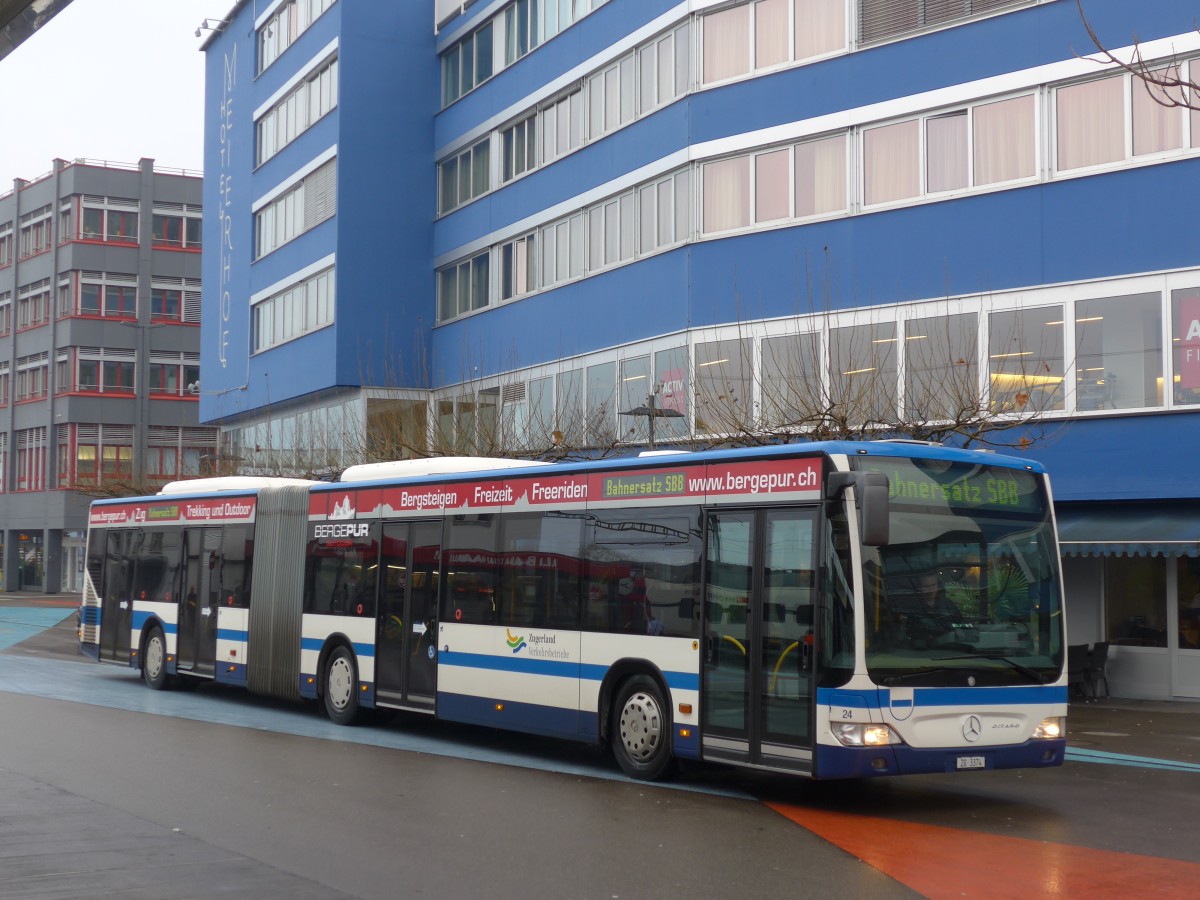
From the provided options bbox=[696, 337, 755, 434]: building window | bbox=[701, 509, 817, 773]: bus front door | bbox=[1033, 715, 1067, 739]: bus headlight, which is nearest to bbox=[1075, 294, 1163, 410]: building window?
bbox=[696, 337, 755, 434]: building window

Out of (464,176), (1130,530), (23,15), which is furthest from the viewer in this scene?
(464,176)

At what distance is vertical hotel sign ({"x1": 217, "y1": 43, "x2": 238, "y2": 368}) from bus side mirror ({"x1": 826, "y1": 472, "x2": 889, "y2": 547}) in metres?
39.1

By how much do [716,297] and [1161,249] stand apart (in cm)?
819

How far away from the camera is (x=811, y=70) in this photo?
85.2 ft

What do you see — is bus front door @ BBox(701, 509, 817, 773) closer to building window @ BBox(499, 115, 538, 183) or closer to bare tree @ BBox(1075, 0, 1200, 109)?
bare tree @ BBox(1075, 0, 1200, 109)

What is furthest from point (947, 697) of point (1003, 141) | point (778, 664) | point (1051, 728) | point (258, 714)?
point (1003, 141)

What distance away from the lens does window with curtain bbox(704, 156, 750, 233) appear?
2688 cm

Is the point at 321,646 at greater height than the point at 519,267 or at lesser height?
lesser

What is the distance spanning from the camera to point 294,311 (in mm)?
41781

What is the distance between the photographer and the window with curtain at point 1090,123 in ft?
72.2

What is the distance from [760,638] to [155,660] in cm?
1415

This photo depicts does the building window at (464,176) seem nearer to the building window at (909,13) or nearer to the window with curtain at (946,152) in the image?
the building window at (909,13)

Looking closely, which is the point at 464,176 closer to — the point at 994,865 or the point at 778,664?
the point at 778,664

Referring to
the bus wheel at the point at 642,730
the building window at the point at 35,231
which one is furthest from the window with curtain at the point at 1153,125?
the building window at the point at 35,231
